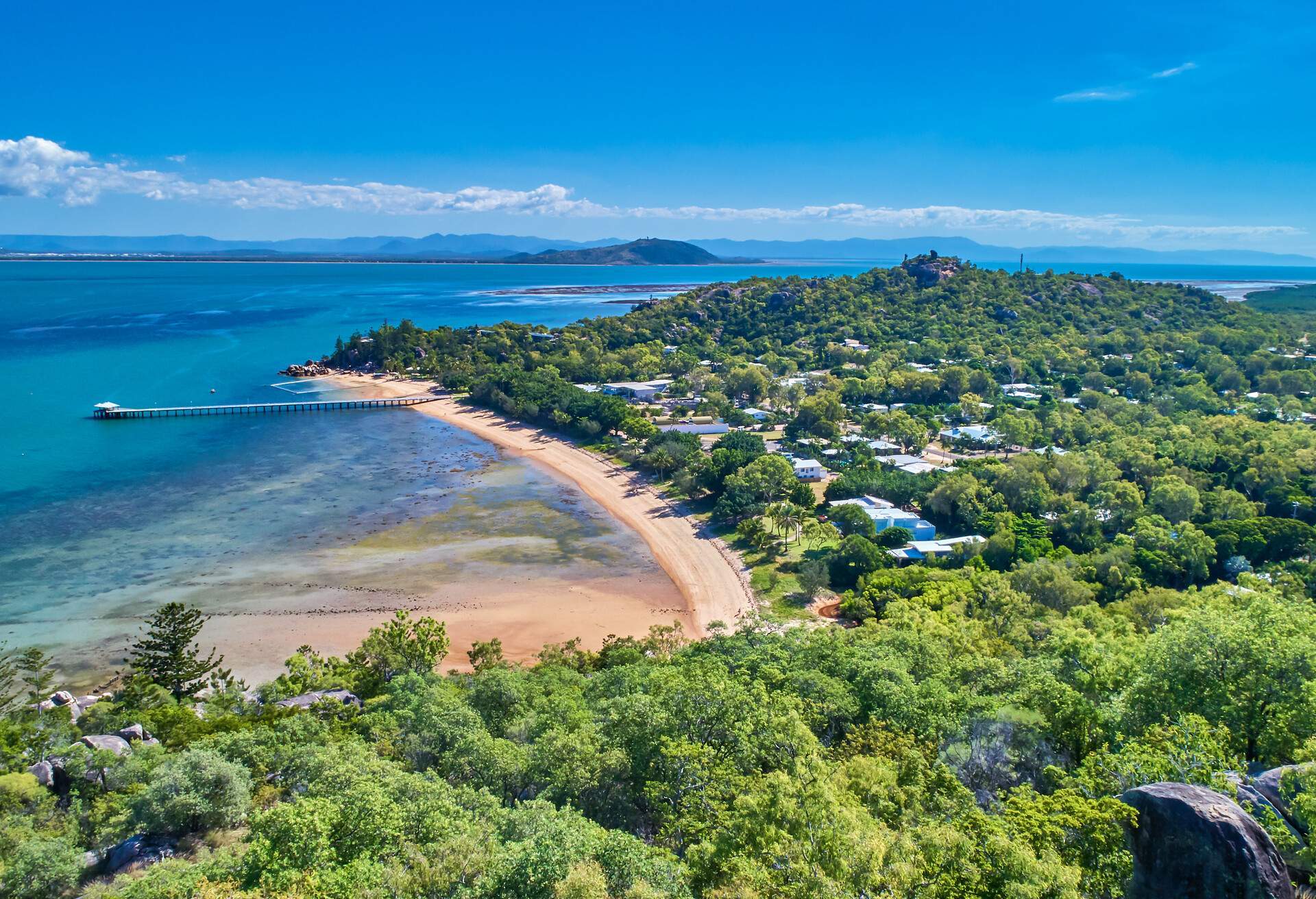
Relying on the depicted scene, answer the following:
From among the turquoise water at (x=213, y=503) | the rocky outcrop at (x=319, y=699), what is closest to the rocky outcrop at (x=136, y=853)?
the rocky outcrop at (x=319, y=699)

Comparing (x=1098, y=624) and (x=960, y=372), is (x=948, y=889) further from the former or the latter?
(x=960, y=372)

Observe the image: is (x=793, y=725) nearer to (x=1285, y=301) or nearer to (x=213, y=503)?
(x=213, y=503)

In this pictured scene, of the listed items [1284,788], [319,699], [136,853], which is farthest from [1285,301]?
[136,853]

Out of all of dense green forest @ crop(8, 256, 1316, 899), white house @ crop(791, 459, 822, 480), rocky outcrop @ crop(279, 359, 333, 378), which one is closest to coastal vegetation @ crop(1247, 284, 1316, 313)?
dense green forest @ crop(8, 256, 1316, 899)

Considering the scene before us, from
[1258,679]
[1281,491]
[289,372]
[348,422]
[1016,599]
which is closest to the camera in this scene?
[1258,679]

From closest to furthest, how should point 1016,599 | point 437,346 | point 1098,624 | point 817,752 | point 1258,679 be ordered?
point 1258,679 < point 817,752 < point 1098,624 < point 1016,599 < point 437,346

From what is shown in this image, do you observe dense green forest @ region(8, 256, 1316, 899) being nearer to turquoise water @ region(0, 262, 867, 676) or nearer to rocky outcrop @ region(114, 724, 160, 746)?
rocky outcrop @ region(114, 724, 160, 746)

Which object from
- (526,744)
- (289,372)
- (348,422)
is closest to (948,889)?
(526,744)
